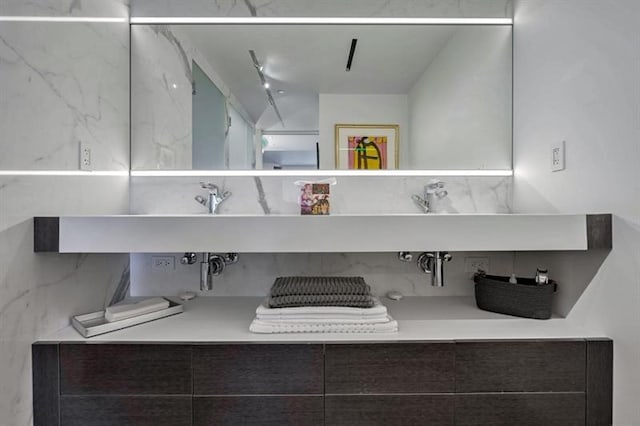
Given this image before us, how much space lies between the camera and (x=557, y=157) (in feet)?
4.34

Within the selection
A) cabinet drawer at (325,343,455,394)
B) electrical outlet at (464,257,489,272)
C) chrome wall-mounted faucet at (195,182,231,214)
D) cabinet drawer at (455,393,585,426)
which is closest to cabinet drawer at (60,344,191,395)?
cabinet drawer at (325,343,455,394)

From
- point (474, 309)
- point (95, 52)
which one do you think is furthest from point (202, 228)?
point (474, 309)

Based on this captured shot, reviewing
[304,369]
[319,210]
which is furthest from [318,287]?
[319,210]

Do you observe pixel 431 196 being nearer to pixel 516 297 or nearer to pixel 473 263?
pixel 473 263

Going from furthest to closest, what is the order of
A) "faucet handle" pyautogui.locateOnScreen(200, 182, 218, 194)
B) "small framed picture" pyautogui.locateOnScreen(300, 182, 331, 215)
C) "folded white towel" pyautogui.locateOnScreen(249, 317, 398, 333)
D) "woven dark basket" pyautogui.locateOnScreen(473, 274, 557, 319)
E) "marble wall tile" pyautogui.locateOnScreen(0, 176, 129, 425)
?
"faucet handle" pyautogui.locateOnScreen(200, 182, 218, 194)
"small framed picture" pyautogui.locateOnScreen(300, 182, 331, 215)
"woven dark basket" pyautogui.locateOnScreen(473, 274, 557, 319)
"folded white towel" pyautogui.locateOnScreen(249, 317, 398, 333)
"marble wall tile" pyautogui.locateOnScreen(0, 176, 129, 425)

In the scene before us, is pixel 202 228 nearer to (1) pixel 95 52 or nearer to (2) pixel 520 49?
(1) pixel 95 52

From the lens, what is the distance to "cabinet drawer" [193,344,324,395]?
3.42ft

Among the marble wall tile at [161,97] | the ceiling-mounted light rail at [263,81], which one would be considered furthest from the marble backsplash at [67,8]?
the ceiling-mounted light rail at [263,81]

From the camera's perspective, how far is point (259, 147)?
66.7 inches

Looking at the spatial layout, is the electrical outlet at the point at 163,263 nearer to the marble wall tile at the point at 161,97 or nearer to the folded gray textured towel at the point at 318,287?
the marble wall tile at the point at 161,97

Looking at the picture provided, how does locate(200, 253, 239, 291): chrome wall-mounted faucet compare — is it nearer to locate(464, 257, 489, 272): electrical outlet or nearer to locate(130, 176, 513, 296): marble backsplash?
locate(130, 176, 513, 296): marble backsplash

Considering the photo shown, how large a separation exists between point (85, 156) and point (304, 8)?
117cm

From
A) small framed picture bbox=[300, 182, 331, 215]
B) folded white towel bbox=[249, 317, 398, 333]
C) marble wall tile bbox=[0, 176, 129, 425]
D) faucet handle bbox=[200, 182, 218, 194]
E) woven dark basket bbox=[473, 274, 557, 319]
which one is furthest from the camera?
faucet handle bbox=[200, 182, 218, 194]

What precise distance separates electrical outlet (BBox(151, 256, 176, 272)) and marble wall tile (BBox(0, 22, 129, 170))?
44 centimetres
